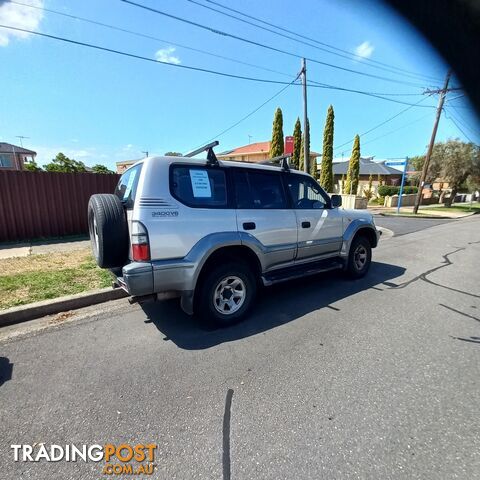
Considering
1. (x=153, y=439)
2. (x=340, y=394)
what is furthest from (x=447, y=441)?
(x=153, y=439)

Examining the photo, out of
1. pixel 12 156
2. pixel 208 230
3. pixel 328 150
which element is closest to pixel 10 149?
pixel 12 156

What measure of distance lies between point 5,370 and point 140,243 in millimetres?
1766

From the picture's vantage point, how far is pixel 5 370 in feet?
8.81

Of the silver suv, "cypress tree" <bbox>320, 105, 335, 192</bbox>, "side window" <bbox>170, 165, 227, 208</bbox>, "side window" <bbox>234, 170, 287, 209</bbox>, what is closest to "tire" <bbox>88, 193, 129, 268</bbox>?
the silver suv

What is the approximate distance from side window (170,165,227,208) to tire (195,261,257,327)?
815 millimetres

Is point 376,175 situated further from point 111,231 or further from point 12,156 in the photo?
point 12,156

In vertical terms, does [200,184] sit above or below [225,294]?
above

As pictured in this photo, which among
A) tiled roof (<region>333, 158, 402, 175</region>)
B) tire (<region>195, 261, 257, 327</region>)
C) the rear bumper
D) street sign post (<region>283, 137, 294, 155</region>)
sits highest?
tiled roof (<region>333, 158, 402, 175</region>)

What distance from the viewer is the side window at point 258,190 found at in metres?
3.64

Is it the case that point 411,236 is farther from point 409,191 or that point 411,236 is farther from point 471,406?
point 409,191

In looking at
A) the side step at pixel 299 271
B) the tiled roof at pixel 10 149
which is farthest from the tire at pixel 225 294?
the tiled roof at pixel 10 149

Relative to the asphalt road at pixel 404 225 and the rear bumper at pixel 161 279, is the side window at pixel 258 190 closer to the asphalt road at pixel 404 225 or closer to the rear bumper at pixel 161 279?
the rear bumper at pixel 161 279

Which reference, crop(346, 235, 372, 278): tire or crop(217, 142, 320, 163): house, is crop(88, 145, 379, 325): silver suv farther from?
crop(217, 142, 320, 163): house

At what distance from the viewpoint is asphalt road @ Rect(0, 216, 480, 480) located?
69.7 inches
